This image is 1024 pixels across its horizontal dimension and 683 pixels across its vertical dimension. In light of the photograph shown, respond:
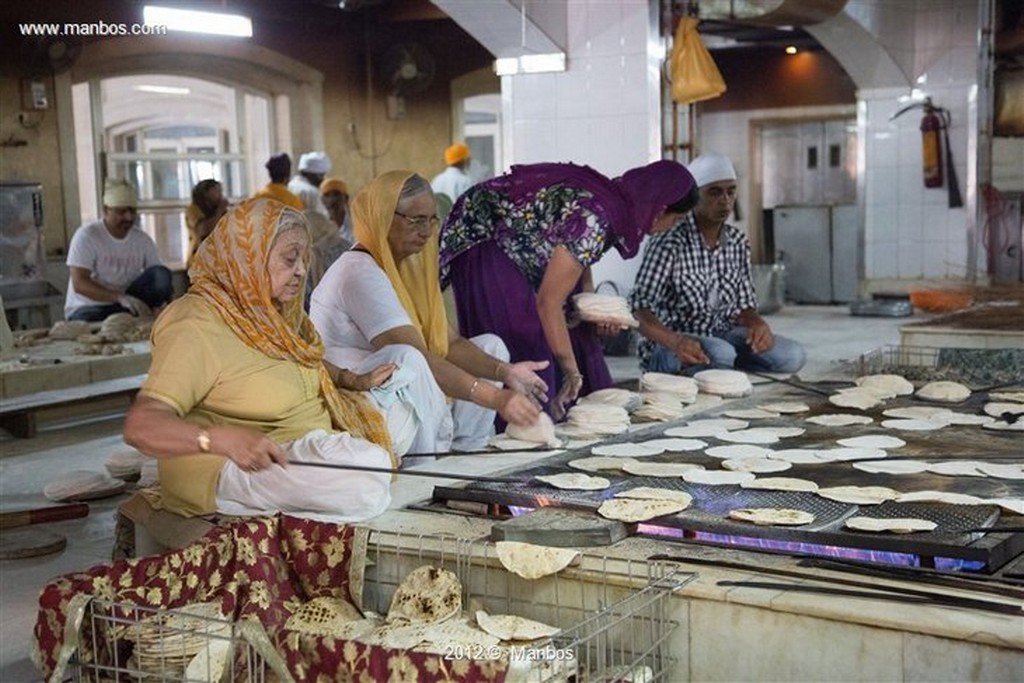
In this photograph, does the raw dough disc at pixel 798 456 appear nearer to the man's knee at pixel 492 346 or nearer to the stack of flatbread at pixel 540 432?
the stack of flatbread at pixel 540 432

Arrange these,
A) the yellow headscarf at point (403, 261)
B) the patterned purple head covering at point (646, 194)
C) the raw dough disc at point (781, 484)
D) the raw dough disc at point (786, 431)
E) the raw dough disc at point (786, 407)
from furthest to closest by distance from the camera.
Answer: the patterned purple head covering at point (646, 194) → the raw dough disc at point (786, 407) → the raw dough disc at point (786, 431) → the yellow headscarf at point (403, 261) → the raw dough disc at point (781, 484)

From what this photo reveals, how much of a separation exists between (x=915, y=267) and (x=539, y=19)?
565 centimetres

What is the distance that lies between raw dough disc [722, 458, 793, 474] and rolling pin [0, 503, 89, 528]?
2.58 metres

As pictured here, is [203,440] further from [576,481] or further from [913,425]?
[913,425]

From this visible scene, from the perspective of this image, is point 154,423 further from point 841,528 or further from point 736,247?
point 736,247

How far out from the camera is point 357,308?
4.05 m

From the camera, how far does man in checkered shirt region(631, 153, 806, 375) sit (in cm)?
570

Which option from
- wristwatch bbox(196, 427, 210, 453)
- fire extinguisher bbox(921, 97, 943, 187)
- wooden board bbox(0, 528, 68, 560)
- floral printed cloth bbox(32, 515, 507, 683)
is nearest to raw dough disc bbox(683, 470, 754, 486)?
floral printed cloth bbox(32, 515, 507, 683)

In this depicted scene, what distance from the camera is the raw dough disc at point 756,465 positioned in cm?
358

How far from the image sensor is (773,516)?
2.95 metres

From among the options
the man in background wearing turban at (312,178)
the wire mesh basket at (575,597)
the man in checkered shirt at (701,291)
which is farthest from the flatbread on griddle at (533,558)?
the man in background wearing turban at (312,178)

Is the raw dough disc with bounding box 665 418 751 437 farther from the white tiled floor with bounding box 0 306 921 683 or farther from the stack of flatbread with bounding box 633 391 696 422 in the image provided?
the white tiled floor with bounding box 0 306 921 683

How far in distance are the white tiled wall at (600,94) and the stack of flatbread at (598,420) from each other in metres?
3.21

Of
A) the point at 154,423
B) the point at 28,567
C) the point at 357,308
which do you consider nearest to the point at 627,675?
the point at 154,423
